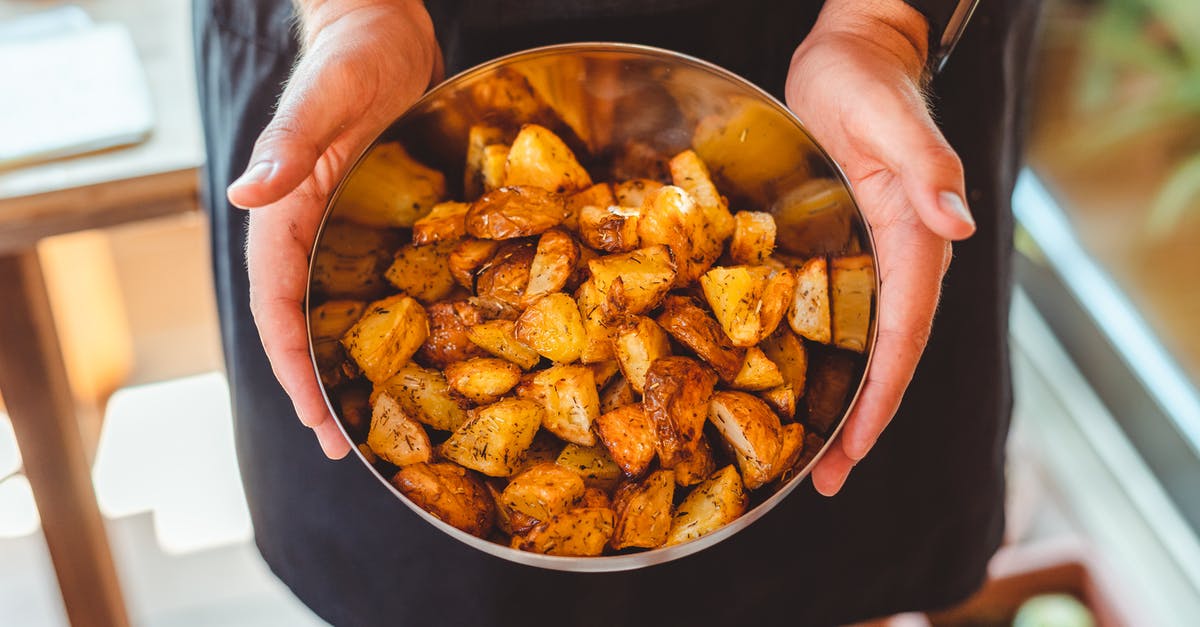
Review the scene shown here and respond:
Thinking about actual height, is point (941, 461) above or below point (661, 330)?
below

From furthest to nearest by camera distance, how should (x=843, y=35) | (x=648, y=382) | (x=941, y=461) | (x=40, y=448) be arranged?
(x=40, y=448)
(x=941, y=461)
(x=843, y=35)
(x=648, y=382)

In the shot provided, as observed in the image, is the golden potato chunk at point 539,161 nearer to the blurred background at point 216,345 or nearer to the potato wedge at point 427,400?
the potato wedge at point 427,400

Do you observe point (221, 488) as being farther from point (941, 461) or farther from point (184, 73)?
point (941, 461)

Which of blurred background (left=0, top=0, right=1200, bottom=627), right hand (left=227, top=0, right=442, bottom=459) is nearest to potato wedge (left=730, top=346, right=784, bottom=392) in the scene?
right hand (left=227, top=0, right=442, bottom=459)

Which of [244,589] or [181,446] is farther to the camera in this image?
[181,446]

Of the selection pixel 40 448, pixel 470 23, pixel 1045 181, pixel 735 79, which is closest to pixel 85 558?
pixel 40 448

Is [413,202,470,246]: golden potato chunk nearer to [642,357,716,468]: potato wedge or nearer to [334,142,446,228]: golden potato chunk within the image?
[334,142,446,228]: golden potato chunk

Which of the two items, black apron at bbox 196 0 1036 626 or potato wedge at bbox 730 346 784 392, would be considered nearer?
potato wedge at bbox 730 346 784 392
